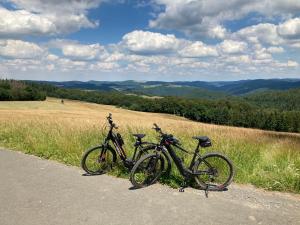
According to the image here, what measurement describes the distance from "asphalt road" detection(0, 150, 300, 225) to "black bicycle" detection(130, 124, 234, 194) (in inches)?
10.5

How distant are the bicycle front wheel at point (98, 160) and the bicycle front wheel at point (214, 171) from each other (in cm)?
226

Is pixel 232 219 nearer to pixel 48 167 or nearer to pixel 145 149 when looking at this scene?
pixel 145 149

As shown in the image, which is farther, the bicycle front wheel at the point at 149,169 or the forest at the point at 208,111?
the forest at the point at 208,111

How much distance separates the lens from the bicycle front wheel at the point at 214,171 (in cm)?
775

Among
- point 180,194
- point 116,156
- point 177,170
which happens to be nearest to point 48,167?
point 116,156

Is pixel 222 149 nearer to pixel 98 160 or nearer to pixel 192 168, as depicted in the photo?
pixel 192 168

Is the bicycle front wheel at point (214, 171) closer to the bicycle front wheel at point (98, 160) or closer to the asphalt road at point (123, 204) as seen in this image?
the asphalt road at point (123, 204)

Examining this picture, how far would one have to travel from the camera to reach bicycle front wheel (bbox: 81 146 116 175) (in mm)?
8977

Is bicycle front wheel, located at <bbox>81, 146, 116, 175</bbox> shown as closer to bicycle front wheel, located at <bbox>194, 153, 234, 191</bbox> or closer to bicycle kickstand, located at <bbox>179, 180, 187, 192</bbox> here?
bicycle kickstand, located at <bbox>179, 180, 187, 192</bbox>

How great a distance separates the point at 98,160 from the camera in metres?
9.02

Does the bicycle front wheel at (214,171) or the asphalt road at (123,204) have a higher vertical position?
the bicycle front wheel at (214,171)

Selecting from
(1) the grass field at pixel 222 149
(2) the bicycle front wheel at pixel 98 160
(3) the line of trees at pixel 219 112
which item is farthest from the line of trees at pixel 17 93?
(2) the bicycle front wheel at pixel 98 160

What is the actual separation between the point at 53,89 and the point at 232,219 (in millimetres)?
178668

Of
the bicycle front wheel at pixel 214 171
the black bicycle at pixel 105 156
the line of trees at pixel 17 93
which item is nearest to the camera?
the bicycle front wheel at pixel 214 171
